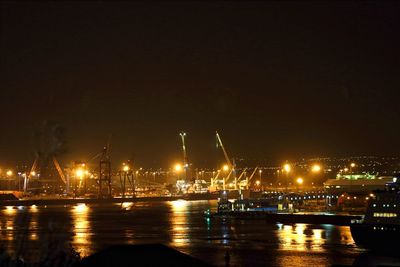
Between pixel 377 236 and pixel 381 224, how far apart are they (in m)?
0.54

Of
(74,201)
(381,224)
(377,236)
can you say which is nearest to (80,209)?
(74,201)

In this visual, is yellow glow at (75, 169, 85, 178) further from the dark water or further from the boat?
the boat

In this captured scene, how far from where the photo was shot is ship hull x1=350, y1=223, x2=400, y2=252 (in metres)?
23.3

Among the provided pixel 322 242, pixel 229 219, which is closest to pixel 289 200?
pixel 229 219

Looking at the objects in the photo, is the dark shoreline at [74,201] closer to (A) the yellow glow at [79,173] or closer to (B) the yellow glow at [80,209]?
(A) the yellow glow at [79,173]

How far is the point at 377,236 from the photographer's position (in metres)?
23.9

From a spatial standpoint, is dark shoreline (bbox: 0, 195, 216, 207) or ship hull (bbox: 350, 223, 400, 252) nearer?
ship hull (bbox: 350, 223, 400, 252)

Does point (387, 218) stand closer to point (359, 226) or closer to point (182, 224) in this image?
point (359, 226)

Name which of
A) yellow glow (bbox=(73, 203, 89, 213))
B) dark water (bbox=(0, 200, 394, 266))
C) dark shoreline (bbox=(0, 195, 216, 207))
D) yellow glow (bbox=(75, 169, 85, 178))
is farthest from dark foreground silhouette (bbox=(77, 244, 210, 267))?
yellow glow (bbox=(75, 169, 85, 178))

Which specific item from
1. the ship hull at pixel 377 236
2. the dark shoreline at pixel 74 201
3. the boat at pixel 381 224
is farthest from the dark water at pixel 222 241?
the dark shoreline at pixel 74 201

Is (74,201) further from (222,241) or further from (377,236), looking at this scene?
(377,236)

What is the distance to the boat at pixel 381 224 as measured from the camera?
23.4 m

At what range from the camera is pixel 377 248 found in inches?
933

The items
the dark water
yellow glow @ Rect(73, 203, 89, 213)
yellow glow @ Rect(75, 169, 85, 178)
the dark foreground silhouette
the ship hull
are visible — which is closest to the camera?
the dark foreground silhouette
